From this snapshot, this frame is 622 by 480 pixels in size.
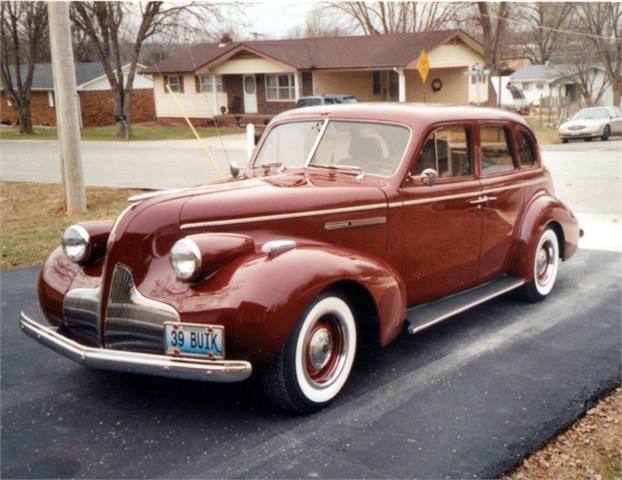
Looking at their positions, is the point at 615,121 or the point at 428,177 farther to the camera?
the point at 615,121

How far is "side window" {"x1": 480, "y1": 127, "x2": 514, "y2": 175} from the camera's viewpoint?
565cm

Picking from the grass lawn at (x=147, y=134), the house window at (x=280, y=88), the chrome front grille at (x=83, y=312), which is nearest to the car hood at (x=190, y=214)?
the chrome front grille at (x=83, y=312)

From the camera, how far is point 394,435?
146 inches

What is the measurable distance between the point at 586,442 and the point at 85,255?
3.15 m

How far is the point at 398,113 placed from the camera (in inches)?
→ 202

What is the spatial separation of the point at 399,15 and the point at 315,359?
5215 cm

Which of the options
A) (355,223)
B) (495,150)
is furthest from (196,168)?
(355,223)

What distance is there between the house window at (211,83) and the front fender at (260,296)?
1415 inches

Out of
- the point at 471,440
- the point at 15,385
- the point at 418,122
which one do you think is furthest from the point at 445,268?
the point at 15,385

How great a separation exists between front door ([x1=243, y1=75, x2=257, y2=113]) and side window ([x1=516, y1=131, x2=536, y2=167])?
3277cm

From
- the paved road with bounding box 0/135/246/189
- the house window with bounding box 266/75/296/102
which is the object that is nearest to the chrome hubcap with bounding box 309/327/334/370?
the paved road with bounding box 0/135/246/189

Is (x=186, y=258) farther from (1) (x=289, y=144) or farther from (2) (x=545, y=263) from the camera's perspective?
(2) (x=545, y=263)

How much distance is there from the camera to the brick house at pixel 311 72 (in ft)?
116

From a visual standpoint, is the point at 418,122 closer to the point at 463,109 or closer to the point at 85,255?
the point at 463,109
